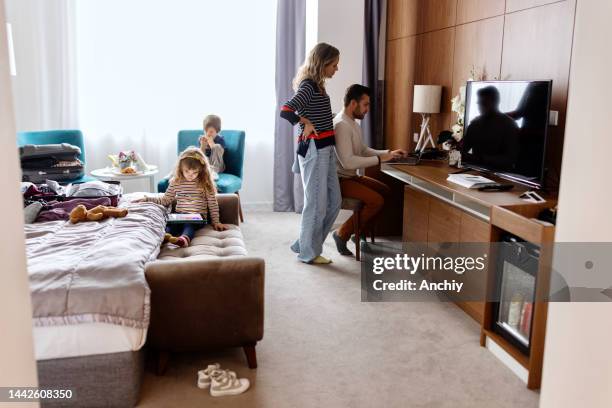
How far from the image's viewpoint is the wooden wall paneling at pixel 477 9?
3.56 m

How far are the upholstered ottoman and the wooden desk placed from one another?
1.17 m

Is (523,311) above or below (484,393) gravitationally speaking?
above

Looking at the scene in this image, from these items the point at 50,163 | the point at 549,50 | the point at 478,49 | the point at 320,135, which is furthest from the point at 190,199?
the point at 549,50

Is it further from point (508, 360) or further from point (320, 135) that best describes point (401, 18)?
point (508, 360)

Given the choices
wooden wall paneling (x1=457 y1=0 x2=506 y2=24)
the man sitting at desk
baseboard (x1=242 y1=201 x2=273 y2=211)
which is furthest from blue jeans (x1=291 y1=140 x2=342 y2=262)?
baseboard (x1=242 y1=201 x2=273 y2=211)

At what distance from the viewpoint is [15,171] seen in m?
0.85

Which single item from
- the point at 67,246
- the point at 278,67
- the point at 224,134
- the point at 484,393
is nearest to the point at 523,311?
the point at 484,393

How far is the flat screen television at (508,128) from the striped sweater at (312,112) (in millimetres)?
925

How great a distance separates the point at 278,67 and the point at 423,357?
11.5 feet

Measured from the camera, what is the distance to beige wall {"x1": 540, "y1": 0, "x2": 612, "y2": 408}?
97 centimetres

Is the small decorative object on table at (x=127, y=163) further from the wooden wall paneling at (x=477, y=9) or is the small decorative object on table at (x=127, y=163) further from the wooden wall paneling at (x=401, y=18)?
the wooden wall paneling at (x=477, y=9)

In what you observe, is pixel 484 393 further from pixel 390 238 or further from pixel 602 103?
pixel 390 238

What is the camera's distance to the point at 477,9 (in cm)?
379

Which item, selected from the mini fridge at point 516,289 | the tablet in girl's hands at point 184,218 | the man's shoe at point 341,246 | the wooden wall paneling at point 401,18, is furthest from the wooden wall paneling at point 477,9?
the tablet in girl's hands at point 184,218
